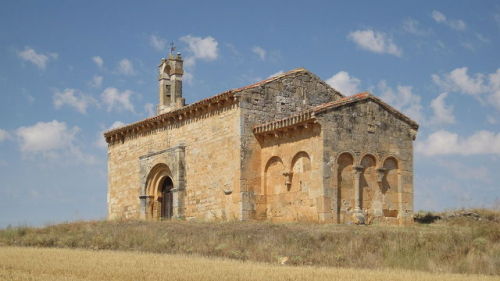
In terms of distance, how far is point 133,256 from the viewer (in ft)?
53.3

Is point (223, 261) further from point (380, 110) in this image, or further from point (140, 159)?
point (140, 159)

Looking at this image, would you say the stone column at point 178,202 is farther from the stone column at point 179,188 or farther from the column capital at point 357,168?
the column capital at point 357,168

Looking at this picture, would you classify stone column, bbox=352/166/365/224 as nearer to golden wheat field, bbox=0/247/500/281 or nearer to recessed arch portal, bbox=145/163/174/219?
golden wheat field, bbox=0/247/500/281

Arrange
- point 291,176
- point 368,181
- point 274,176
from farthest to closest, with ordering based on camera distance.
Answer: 1. point 274,176
2. point 291,176
3. point 368,181

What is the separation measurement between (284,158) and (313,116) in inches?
91.5

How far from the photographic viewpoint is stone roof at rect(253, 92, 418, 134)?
2119cm

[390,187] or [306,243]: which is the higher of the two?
[390,187]

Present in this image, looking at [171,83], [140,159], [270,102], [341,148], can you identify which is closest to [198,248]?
[341,148]

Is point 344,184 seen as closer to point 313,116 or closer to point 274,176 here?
point 313,116

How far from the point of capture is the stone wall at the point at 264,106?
76.5 feet

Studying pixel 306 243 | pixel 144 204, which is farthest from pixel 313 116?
pixel 144 204

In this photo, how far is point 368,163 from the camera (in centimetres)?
2219

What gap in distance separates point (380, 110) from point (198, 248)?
27.8ft

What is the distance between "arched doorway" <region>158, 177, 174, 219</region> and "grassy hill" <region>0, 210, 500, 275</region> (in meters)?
5.65
